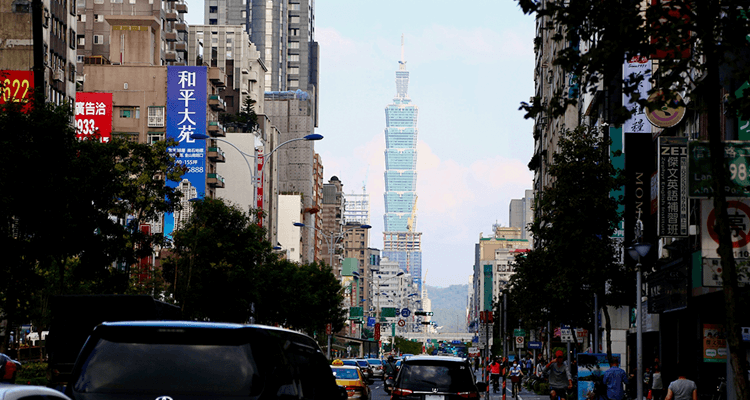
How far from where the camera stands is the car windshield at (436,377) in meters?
19.2

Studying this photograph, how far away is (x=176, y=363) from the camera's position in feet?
29.7

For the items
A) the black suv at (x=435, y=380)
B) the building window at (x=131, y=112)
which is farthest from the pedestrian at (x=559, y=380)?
the building window at (x=131, y=112)

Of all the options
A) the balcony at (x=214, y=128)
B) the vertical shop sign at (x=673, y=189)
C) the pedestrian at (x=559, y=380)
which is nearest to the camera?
the pedestrian at (x=559, y=380)

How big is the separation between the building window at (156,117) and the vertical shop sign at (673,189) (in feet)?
247

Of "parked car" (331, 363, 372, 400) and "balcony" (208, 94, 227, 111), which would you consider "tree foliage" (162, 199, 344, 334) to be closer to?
"parked car" (331, 363, 372, 400)

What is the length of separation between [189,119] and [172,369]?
88.1 meters

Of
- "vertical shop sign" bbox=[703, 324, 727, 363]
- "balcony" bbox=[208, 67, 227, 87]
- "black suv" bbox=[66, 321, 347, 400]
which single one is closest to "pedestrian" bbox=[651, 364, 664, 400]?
"vertical shop sign" bbox=[703, 324, 727, 363]

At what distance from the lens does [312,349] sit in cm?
1173

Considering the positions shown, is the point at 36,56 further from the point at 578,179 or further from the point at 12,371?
the point at 578,179

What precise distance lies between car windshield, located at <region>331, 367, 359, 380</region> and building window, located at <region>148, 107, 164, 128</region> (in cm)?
7118

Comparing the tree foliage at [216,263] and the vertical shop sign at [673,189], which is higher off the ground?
the vertical shop sign at [673,189]

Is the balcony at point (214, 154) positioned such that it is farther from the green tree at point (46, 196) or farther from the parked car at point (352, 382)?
the parked car at point (352, 382)

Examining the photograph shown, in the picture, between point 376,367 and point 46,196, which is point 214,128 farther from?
point 46,196

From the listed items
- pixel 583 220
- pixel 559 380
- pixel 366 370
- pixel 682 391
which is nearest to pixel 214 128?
pixel 366 370
